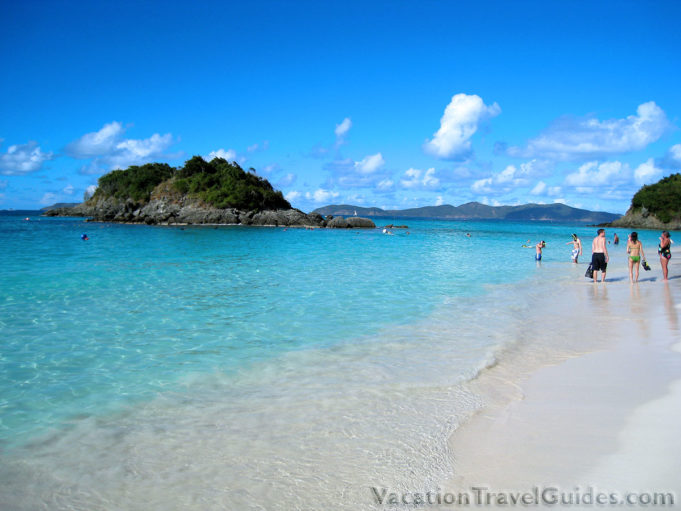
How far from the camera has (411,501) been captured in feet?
12.0

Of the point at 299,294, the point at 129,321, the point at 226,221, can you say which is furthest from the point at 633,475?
the point at 226,221

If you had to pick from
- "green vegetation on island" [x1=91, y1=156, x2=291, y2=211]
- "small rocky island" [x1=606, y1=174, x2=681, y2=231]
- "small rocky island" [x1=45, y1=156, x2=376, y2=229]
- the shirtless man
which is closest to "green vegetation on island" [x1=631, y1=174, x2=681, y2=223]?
"small rocky island" [x1=606, y1=174, x2=681, y2=231]

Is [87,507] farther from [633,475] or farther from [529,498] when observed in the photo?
[633,475]

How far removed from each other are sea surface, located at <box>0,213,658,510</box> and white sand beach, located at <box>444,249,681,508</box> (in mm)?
379

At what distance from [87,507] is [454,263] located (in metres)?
23.6

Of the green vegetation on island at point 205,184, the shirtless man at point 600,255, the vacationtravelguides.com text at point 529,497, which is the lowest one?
the vacationtravelguides.com text at point 529,497

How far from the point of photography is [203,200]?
79.7 m

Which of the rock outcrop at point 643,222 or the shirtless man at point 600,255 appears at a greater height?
the rock outcrop at point 643,222

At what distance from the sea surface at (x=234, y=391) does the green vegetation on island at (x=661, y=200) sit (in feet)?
380

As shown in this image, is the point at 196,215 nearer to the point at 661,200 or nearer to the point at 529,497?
the point at 529,497

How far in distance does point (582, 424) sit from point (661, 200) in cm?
12799

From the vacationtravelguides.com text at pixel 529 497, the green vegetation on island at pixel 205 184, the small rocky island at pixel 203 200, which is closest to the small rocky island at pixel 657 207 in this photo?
the small rocky island at pixel 203 200

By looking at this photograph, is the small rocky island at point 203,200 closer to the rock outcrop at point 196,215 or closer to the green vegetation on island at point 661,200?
the rock outcrop at point 196,215

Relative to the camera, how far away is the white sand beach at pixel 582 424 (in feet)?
12.3
